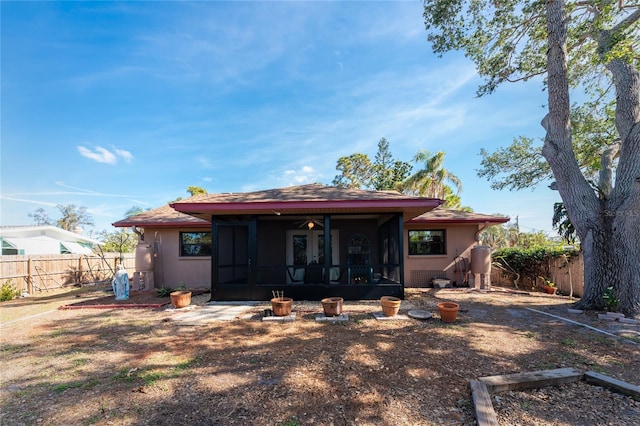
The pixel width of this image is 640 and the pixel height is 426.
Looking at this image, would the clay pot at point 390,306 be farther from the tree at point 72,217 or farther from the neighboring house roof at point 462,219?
the tree at point 72,217

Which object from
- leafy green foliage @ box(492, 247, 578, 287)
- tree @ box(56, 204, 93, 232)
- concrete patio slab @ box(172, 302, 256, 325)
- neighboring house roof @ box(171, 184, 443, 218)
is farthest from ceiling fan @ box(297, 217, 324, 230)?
tree @ box(56, 204, 93, 232)

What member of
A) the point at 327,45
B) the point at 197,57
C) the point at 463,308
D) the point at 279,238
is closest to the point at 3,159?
the point at 197,57

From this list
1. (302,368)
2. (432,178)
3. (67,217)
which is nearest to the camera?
(302,368)

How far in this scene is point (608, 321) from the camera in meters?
5.83

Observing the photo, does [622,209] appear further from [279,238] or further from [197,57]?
[197,57]

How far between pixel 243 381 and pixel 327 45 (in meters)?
11.0

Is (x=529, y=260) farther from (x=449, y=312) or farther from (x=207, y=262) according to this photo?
(x=207, y=262)

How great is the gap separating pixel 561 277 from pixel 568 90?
6.23m

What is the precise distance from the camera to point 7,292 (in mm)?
9312

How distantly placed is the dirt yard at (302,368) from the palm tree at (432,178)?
15267 mm

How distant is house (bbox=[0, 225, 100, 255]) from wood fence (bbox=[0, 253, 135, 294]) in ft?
29.2

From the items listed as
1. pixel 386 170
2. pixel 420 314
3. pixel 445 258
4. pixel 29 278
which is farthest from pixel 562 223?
pixel 29 278

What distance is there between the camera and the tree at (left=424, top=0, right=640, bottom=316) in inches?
250

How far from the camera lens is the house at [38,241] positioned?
1764cm
